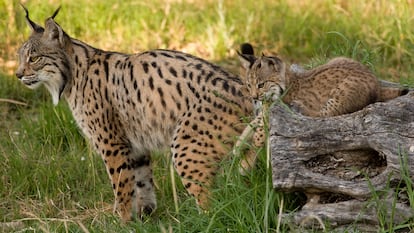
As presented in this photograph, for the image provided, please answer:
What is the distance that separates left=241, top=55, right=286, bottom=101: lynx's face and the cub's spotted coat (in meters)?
0.20

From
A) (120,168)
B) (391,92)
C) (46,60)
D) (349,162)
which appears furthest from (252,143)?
(46,60)

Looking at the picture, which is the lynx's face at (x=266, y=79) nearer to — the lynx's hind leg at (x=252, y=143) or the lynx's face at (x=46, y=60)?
the lynx's hind leg at (x=252, y=143)

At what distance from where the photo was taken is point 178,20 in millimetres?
10492

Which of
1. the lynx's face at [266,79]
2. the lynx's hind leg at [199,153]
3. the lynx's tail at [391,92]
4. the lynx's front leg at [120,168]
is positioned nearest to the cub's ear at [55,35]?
the lynx's front leg at [120,168]

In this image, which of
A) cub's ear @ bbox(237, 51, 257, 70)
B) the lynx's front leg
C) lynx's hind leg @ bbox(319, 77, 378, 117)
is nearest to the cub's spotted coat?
the lynx's front leg

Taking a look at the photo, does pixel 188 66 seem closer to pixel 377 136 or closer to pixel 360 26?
pixel 377 136

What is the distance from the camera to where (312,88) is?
5652 mm

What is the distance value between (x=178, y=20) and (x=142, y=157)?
403 cm

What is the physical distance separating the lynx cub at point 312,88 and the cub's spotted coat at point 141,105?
23 cm

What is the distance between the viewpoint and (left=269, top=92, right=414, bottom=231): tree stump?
464 cm

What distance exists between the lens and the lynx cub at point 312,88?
5293 millimetres

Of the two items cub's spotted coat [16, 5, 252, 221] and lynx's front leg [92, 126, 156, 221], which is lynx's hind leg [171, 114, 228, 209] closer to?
cub's spotted coat [16, 5, 252, 221]

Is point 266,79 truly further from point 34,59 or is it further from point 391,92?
point 34,59

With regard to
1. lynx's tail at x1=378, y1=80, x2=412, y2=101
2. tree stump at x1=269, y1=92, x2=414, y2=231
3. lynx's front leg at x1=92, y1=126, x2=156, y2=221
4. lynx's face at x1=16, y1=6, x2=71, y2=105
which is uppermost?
lynx's face at x1=16, y1=6, x2=71, y2=105
